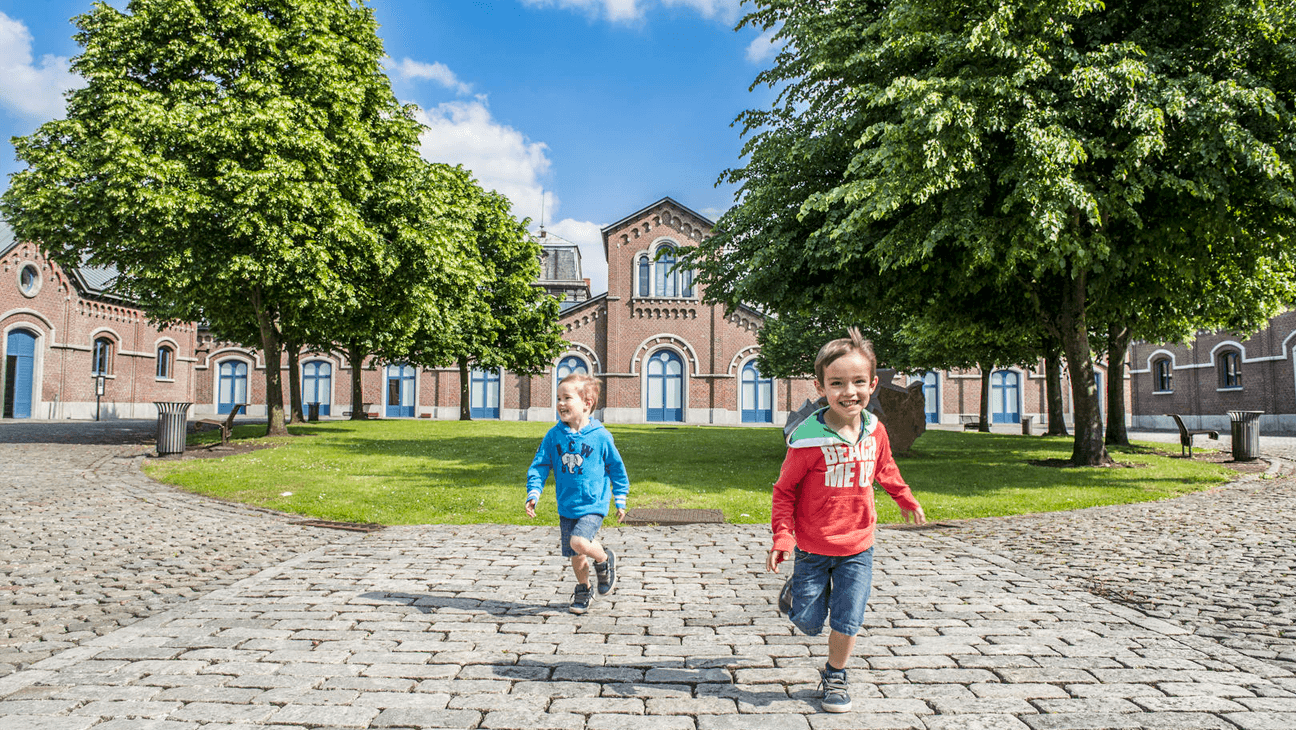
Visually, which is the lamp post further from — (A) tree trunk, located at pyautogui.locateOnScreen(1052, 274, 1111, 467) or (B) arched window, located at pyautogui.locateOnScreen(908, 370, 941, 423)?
(B) arched window, located at pyautogui.locateOnScreen(908, 370, 941, 423)

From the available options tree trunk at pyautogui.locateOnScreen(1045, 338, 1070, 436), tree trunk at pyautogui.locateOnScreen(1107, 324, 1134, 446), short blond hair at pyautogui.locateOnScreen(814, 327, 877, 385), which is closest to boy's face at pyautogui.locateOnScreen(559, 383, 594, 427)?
short blond hair at pyautogui.locateOnScreen(814, 327, 877, 385)

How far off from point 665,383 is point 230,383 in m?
27.2

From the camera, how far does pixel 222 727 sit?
2.89 m

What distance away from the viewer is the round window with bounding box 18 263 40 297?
31156 mm

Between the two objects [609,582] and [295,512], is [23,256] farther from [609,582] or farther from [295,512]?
[609,582]

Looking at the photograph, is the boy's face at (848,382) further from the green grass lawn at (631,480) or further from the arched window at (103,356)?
the arched window at (103,356)

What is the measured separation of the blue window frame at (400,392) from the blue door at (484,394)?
388cm

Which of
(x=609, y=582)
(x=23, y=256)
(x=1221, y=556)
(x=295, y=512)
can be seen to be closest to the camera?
(x=609, y=582)

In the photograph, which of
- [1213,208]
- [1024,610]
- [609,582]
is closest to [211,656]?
[609,582]

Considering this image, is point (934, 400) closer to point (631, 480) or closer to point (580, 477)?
point (631, 480)

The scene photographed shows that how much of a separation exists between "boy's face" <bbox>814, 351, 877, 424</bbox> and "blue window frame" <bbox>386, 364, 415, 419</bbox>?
42.5m

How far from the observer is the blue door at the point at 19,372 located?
101 ft

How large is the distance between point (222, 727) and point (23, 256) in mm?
38273

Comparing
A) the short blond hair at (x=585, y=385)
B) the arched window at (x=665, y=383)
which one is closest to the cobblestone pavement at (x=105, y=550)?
the short blond hair at (x=585, y=385)
